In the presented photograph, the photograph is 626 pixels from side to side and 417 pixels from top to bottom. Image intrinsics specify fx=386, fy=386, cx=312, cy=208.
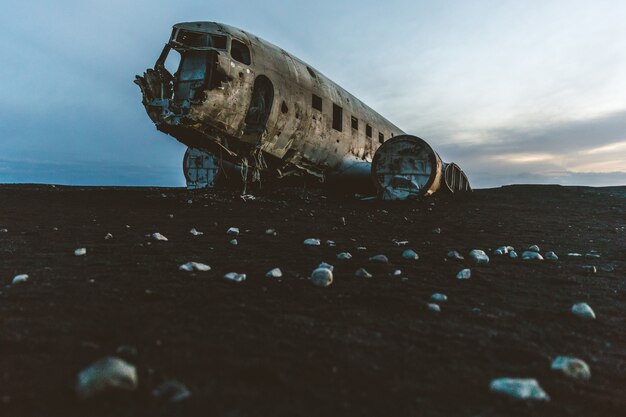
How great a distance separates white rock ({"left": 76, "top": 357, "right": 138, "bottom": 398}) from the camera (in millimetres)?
1803

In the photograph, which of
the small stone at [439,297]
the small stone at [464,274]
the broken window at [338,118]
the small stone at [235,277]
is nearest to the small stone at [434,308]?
the small stone at [439,297]

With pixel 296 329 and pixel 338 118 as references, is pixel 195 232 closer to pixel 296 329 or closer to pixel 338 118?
pixel 296 329

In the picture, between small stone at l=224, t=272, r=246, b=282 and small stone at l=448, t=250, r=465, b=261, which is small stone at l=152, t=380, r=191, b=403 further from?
small stone at l=448, t=250, r=465, b=261

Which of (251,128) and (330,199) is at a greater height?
(251,128)

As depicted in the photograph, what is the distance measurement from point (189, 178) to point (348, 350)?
17943 mm

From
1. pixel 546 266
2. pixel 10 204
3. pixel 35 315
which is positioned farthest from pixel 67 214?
pixel 546 266

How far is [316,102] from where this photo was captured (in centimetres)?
1423

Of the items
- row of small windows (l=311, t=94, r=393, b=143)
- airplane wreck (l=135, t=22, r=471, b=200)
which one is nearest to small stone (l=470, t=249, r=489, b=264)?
airplane wreck (l=135, t=22, r=471, b=200)

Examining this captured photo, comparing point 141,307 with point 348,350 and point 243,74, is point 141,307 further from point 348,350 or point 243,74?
point 243,74

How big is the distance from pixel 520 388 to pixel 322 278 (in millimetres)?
2103

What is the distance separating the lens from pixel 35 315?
2795mm

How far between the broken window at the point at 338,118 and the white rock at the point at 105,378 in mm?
14502

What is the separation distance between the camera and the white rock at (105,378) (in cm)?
180

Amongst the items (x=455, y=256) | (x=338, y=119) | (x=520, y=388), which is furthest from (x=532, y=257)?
(x=338, y=119)
